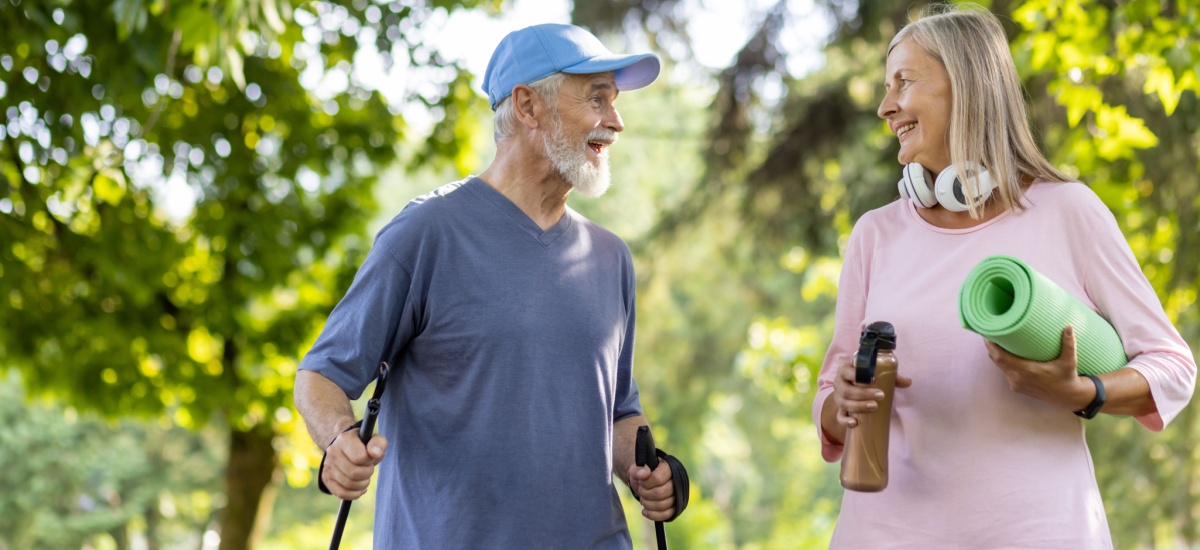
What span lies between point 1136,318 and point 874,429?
54cm

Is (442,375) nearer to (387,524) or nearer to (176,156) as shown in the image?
(387,524)

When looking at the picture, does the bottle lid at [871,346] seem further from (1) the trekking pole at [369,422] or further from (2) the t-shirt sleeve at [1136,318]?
(1) the trekking pole at [369,422]

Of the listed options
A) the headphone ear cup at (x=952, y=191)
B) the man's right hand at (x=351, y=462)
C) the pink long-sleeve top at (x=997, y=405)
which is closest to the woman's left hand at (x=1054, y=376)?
the pink long-sleeve top at (x=997, y=405)

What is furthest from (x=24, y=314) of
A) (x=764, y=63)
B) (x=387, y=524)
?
(x=387, y=524)

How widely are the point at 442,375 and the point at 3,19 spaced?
15.5ft

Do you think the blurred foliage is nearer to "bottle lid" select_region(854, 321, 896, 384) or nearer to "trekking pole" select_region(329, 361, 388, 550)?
"trekking pole" select_region(329, 361, 388, 550)

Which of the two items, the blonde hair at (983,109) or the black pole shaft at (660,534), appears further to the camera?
the black pole shaft at (660,534)

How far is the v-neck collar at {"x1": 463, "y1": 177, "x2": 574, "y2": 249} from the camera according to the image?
9.18 ft

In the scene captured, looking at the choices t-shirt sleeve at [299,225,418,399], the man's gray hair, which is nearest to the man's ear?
the man's gray hair

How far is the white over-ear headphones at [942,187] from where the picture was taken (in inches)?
95.1

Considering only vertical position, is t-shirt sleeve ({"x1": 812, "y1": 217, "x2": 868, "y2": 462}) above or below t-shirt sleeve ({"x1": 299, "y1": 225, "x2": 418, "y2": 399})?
below

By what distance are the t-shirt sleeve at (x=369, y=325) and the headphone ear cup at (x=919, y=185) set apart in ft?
3.55

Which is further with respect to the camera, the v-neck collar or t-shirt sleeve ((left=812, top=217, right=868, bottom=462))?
the v-neck collar

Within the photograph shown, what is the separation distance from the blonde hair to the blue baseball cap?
0.71 m
